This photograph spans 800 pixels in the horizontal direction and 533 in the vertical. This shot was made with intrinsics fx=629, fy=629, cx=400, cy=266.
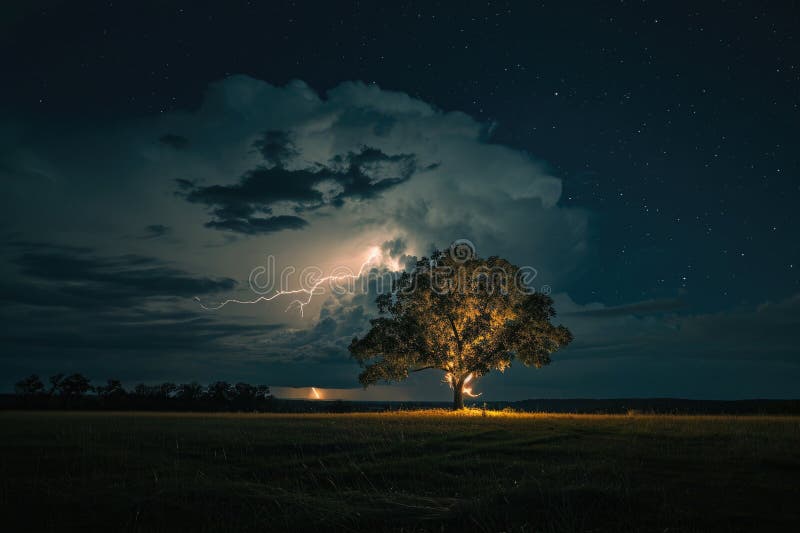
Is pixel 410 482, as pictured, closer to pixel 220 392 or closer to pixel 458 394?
pixel 458 394

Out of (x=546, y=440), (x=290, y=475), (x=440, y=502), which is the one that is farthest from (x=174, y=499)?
(x=546, y=440)

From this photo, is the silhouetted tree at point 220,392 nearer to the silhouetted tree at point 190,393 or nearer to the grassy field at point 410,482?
the silhouetted tree at point 190,393

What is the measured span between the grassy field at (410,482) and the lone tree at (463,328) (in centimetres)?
2251

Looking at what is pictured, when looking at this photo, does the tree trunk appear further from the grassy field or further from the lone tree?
the grassy field

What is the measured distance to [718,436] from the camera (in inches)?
922

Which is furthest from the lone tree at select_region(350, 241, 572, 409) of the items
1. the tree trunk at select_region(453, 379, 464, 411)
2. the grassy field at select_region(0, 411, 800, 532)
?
the grassy field at select_region(0, 411, 800, 532)

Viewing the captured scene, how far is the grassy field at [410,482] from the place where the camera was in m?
10.6

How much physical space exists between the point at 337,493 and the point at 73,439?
53.9 feet

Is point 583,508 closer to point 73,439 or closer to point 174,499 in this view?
point 174,499

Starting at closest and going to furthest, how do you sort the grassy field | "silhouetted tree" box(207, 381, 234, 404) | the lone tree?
the grassy field
the lone tree
"silhouetted tree" box(207, 381, 234, 404)

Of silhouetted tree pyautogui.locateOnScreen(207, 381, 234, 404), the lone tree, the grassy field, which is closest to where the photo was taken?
the grassy field

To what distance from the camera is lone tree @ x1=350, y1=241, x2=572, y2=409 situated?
47781 mm

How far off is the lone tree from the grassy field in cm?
2251

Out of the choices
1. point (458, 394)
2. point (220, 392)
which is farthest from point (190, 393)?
point (458, 394)
